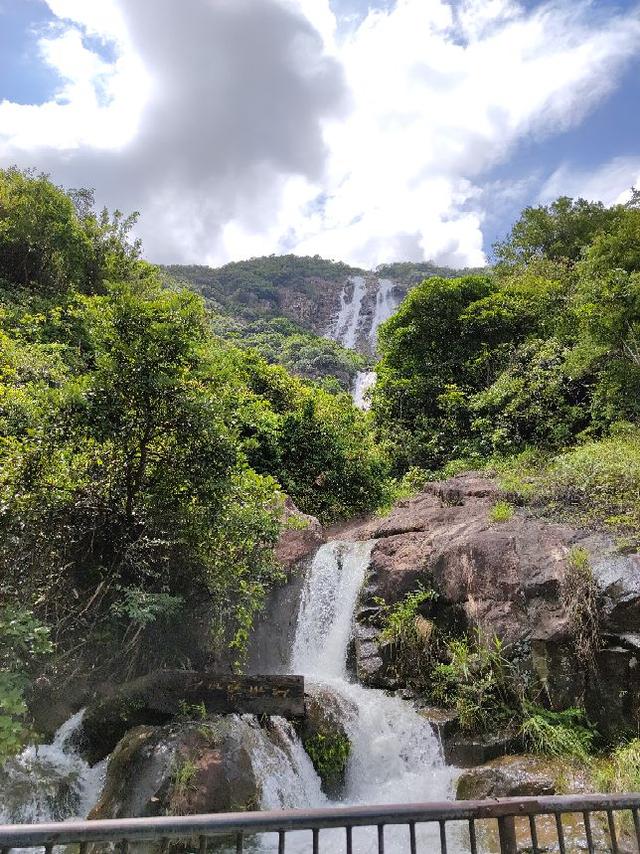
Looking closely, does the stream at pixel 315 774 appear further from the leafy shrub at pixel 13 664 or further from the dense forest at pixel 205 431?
the leafy shrub at pixel 13 664

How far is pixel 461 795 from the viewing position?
21.9ft

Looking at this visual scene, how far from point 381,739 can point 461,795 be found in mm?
1341

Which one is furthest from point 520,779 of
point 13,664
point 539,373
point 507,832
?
point 539,373

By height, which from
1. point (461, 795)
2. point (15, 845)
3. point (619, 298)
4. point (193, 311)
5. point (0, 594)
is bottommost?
point (461, 795)

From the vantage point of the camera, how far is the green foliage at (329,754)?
7375 millimetres

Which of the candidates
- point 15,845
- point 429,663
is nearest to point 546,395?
point 429,663

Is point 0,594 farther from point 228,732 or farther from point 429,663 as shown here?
point 429,663

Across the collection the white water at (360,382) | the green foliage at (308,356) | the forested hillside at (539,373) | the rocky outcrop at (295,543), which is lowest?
the rocky outcrop at (295,543)

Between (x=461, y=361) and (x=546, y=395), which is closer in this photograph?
(x=546, y=395)

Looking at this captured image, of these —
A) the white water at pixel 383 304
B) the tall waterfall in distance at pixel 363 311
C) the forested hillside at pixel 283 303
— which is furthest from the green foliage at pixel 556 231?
the white water at pixel 383 304

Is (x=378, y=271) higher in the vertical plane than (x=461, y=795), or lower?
higher

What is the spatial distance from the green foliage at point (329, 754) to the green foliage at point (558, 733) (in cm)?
245

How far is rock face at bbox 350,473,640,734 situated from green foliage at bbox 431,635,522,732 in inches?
12.3

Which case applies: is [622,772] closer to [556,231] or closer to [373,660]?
[373,660]
